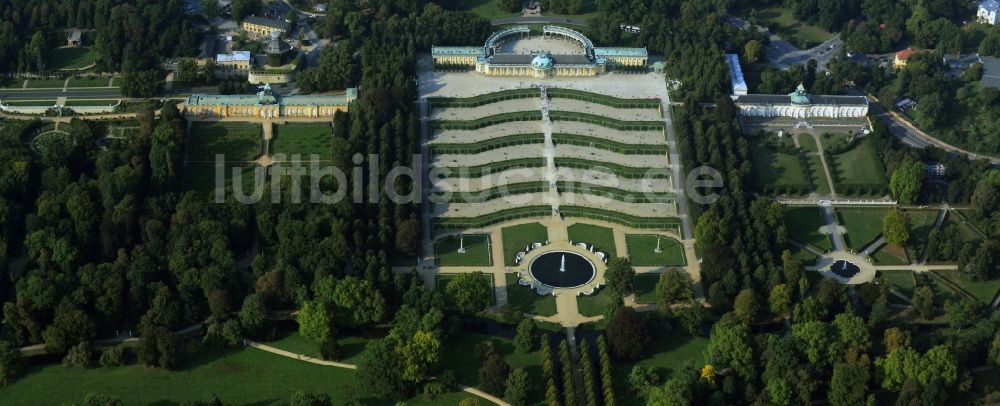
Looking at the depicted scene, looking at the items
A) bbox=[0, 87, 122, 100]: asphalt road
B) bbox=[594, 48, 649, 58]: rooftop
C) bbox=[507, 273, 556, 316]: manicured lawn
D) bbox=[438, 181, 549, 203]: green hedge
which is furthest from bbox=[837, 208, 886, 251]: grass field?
bbox=[0, 87, 122, 100]: asphalt road

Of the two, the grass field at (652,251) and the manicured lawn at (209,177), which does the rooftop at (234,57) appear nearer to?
the manicured lawn at (209,177)

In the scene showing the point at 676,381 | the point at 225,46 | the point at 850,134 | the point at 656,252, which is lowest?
the point at 676,381

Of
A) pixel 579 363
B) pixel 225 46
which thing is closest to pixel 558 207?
pixel 579 363

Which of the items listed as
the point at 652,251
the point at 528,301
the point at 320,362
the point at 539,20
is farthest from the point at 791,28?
the point at 320,362

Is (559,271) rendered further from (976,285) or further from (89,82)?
(89,82)

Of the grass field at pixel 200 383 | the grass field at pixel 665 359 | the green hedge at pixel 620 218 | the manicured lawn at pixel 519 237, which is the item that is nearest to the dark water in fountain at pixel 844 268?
the green hedge at pixel 620 218

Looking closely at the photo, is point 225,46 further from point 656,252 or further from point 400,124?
point 656,252
